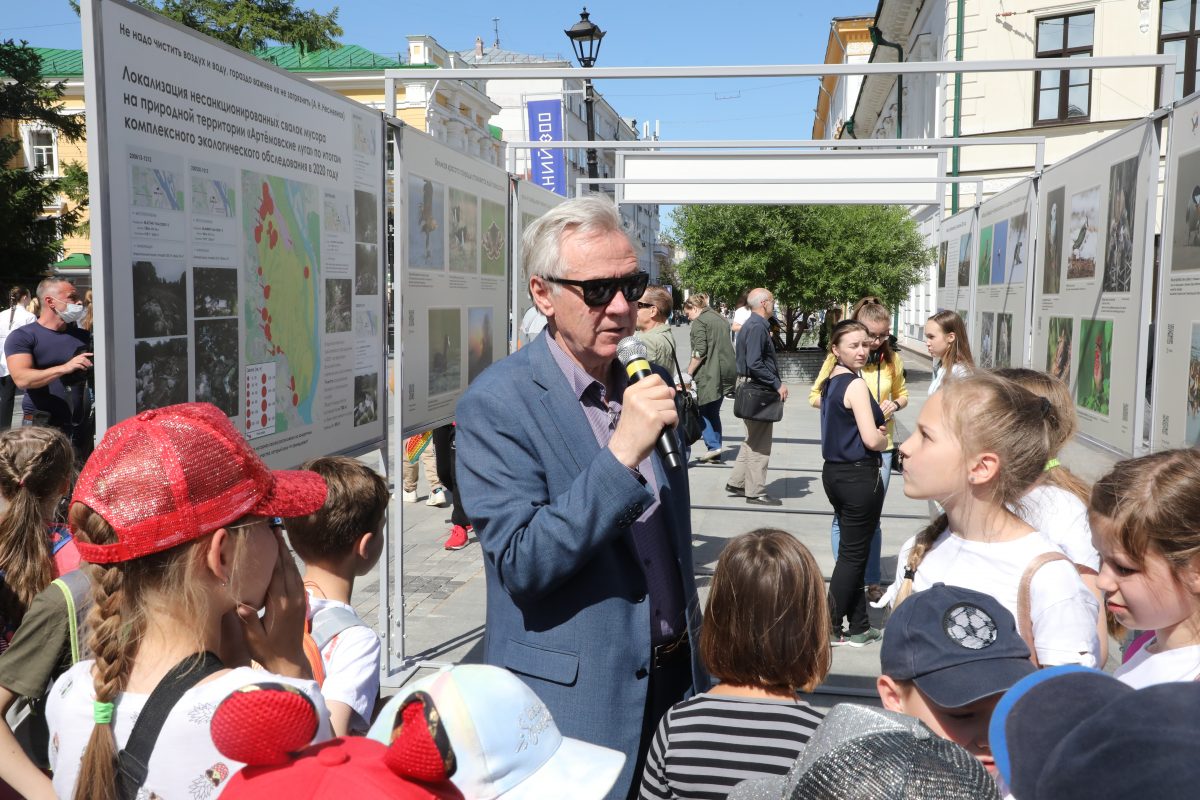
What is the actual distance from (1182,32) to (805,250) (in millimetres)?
8195

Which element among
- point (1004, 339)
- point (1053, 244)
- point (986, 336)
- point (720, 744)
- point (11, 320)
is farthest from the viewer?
point (11, 320)

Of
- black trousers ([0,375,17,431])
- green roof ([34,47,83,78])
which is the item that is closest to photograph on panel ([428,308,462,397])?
black trousers ([0,375,17,431])

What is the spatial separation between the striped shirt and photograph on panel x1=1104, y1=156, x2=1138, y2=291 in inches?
130

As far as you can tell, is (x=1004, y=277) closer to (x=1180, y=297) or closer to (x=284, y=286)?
(x=1180, y=297)

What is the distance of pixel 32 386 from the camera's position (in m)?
7.34

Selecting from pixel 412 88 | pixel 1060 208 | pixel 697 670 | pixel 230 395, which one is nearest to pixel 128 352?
pixel 230 395

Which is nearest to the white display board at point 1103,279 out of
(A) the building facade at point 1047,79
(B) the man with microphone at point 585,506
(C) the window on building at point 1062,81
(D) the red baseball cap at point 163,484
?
(B) the man with microphone at point 585,506

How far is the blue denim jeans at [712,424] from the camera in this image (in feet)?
36.0

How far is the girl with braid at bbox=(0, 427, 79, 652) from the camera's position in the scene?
2.36 m

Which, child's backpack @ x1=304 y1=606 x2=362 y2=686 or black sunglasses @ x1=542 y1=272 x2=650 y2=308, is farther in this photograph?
black sunglasses @ x1=542 y1=272 x2=650 y2=308

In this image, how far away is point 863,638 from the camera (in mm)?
5383

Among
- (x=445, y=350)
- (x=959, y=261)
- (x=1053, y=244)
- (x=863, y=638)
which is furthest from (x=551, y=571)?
(x=959, y=261)

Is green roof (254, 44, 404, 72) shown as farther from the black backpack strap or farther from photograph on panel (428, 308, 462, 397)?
the black backpack strap

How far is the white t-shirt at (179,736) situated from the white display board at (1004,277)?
213 inches
